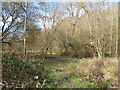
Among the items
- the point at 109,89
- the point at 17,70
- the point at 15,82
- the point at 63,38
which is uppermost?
the point at 63,38

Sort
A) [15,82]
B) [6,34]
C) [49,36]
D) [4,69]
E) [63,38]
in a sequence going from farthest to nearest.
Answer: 1. [63,38]
2. [49,36]
3. [6,34]
4. [4,69]
5. [15,82]

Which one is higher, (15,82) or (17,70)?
(17,70)

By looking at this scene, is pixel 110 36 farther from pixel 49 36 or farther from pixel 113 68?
pixel 113 68

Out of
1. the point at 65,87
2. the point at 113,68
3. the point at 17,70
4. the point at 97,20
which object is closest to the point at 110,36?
the point at 97,20

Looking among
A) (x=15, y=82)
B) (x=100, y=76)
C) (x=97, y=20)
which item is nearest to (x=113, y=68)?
(x=100, y=76)

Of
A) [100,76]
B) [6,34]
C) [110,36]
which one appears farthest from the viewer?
[110,36]

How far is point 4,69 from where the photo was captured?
338cm

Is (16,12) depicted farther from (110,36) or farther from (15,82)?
(110,36)

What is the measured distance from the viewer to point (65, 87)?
11.2ft

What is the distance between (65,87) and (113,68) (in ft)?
6.78

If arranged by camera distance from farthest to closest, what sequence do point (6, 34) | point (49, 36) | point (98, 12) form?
1. point (49, 36)
2. point (98, 12)
3. point (6, 34)

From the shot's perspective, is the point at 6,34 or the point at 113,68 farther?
the point at 6,34

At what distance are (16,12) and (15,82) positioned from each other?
3.93 m

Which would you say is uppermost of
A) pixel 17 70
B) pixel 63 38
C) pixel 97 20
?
pixel 97 20
